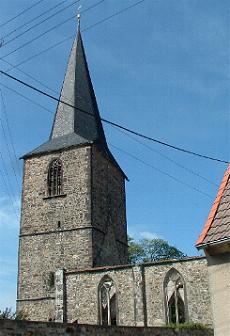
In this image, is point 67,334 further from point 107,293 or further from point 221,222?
point 107,293

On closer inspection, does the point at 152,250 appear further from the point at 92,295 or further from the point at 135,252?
the point at 92,295

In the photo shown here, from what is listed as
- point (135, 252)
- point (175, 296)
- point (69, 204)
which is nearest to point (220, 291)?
point (175, 296)

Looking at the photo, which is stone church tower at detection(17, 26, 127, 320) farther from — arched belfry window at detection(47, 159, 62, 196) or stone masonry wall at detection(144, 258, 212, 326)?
stone masonry wall at detection(144, 258, 212, 326)

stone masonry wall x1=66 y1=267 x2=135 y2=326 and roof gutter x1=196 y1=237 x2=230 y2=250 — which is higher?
stone masonry wall x1=66 y1=267 x2=135 y2=326

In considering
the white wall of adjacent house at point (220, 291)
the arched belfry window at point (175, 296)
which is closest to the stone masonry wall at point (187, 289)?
the arched belfry window at point (175, 296)

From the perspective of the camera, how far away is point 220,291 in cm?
648

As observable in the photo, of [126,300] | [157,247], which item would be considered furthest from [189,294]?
[157,247]

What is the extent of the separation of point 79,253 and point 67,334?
45.7 feet

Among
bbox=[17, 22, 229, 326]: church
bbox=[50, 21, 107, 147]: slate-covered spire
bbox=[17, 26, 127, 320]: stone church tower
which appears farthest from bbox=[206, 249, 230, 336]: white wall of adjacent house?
bbox=[50, 21, 107, 147]: slate-covered spire

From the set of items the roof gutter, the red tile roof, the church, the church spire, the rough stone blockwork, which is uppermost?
the church spire

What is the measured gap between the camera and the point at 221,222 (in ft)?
22.9

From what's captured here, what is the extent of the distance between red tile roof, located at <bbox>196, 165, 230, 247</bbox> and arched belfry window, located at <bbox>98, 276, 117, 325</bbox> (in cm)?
1575

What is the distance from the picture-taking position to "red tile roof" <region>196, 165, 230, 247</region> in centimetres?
669

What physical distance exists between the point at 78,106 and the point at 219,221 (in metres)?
→ 24.5
